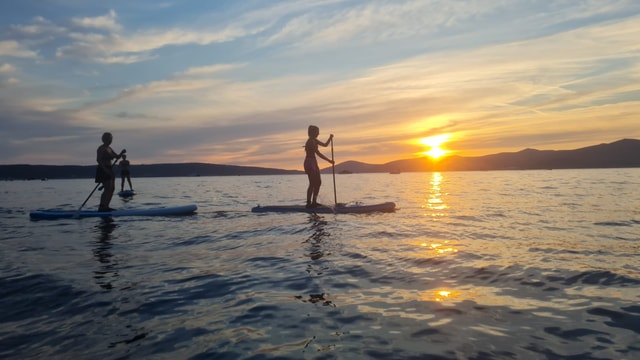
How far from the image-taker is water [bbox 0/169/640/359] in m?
4.43

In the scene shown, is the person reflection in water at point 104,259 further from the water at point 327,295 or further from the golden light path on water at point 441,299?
the golden light path on water at point 441,299

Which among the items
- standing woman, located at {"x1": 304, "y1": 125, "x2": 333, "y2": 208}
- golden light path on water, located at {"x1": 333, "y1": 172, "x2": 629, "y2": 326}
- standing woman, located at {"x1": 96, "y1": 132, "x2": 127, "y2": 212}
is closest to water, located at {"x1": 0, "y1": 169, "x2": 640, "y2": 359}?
golden light path on water, located at {"x1": 333, "y1": 172, "x2": 629, "y2": 326}

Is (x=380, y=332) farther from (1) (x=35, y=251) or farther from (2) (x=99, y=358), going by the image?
(1) (x=35, y=251)

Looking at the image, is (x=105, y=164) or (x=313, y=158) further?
(x=313, y=158)

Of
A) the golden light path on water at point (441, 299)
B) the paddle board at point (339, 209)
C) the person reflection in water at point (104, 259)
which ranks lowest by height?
the golden light path on water at point (441, 299)

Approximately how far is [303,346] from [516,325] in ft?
8.19

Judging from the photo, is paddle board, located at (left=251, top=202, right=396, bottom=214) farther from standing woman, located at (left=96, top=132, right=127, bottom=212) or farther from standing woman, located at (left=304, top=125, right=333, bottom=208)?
standing woman, located at (left=96, top=132, right=127, bottom=212)

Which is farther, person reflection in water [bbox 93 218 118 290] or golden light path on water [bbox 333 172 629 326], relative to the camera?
person reflection in water [bbox 93 218 118 290]

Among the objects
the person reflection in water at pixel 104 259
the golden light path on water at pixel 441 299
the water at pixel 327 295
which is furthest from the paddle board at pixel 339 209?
the golden light path on water at pixel 441 299

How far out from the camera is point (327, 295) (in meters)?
6.25

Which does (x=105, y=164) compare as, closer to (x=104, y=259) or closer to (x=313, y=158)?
(x=313, y=158)

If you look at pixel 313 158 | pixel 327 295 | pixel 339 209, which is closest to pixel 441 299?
pixel 327 295

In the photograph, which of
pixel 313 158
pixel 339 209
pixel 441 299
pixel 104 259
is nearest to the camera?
pixel 441 299

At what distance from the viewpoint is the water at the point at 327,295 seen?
443 cm
